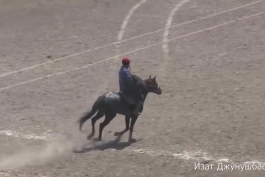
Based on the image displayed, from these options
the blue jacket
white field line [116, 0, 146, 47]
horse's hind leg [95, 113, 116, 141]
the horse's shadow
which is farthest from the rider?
white field line [116, 0, 146, 47]

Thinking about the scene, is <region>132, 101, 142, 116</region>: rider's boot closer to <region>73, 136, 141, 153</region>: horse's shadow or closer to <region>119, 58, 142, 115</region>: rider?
<region>119, 58, 142, 115</region>: rider

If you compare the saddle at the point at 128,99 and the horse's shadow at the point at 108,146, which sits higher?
the saddle at the point at 128,99

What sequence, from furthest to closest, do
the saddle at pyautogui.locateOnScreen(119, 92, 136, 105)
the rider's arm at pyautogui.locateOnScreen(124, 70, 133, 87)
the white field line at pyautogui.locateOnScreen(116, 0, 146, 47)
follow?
the white field line at pyautogui.locateOnScreen(116, 0, 146, 47)
the saddle at pyautogui.locateOnScreen(119, 92, 136, 105)
the rider's arm at pyautogui.locateOnScreen(124, 70, 133, 87)

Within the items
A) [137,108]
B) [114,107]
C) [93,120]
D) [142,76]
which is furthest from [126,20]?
[114,107]

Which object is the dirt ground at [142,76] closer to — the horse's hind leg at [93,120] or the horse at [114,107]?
the horse's hind leg at [93,120]

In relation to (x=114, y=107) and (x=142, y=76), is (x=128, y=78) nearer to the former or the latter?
(x=114, y=107)

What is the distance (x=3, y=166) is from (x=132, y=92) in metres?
3.34

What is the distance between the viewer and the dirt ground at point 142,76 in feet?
45.3

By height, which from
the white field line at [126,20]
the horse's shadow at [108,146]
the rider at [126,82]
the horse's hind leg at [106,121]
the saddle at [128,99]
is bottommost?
the horse's shadow at [108,146]

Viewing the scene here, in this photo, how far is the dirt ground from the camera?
45.3 feet

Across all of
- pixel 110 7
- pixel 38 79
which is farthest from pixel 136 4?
pixel 38 79

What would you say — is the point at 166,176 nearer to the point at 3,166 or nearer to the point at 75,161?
the point at 75,161

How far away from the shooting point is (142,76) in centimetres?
2012

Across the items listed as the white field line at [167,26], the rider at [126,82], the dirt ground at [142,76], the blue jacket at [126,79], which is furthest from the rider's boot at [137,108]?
the white field line at [167,26]
